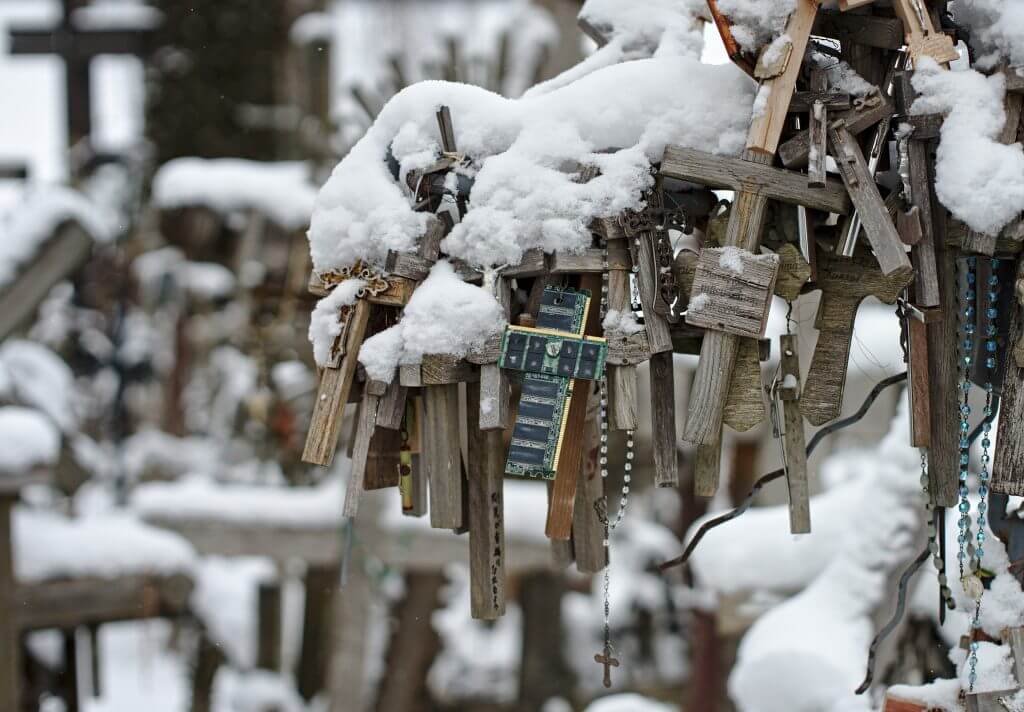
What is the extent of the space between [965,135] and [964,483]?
22.5 inches

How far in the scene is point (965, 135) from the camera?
1561 millimetres

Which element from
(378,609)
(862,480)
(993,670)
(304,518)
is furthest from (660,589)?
(993,670)

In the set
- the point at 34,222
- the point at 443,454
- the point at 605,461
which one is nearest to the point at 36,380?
the point at 34,222

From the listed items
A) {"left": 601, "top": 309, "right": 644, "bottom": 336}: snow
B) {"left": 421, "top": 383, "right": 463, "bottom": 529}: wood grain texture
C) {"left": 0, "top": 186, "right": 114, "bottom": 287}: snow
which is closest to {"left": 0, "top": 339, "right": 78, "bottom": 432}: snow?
{"left": 0, "top": 186, "right": 114, "bottom": 287}: snow

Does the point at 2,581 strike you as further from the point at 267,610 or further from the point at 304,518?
the point at 267,610

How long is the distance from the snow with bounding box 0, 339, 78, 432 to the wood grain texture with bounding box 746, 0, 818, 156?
4.09 metres

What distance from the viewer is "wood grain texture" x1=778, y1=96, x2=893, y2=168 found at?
162 cm

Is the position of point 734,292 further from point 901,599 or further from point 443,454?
point 901,599

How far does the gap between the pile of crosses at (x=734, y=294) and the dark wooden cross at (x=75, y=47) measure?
22.1 feet

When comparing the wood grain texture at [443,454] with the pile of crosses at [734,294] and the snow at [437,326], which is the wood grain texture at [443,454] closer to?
the pile of crosses at [734,294]

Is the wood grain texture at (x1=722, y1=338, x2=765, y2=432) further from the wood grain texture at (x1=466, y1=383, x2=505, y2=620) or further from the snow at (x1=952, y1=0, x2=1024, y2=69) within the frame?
the snow at (x1=952, y1=0, x2=1024, y2=69)

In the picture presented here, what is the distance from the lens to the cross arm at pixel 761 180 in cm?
164

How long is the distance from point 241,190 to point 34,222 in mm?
1405

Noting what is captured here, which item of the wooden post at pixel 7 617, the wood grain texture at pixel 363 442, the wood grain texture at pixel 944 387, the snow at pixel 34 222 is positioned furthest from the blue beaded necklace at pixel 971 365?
the snow at pixel 34 222
